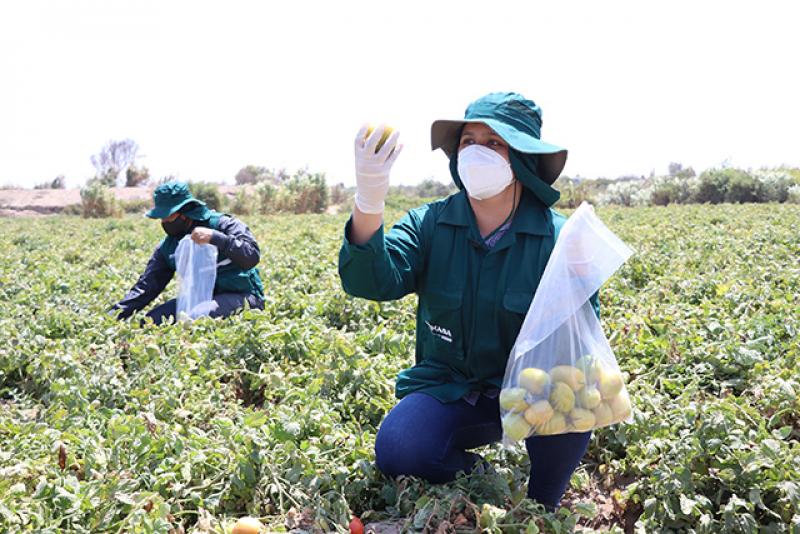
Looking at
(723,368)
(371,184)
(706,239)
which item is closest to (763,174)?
(706,239)

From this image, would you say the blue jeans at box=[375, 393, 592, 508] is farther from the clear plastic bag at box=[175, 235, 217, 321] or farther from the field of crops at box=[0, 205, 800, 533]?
the clear plastic bag at box=[175, 235, 217, 321]

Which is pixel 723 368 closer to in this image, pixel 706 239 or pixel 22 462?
pixel 22 462

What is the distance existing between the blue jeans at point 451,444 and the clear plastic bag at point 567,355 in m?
0.18

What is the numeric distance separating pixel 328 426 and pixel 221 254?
2.42 meters

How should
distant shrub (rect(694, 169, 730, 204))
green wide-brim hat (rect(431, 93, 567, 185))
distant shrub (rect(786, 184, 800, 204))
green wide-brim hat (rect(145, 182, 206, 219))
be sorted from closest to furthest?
green wide-brim hat (rect(431, 93, 567, 185)) → green wide-brim hat (rect(145, 182, 206, 219)) → distant shrub (rect(786, 184, 800, 204)) → distant shrub (rect(694, 169, 730, 204))

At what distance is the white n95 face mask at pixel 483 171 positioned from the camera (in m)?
2.57

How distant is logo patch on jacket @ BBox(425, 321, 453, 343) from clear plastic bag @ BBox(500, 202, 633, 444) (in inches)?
12.7

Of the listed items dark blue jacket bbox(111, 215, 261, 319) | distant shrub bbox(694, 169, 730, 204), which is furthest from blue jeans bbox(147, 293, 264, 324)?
distant shrub bbox(694, 169, 730, 204)

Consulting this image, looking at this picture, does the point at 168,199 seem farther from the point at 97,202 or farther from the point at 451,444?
the point at 97,202

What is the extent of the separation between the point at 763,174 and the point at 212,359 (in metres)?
24.8

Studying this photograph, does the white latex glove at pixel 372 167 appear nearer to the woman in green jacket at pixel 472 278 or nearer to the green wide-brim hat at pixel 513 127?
the woman in green jacket at pixel 472 278

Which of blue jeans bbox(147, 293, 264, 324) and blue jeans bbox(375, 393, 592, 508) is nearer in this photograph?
blue jeans bbox(375, 393, 592, 508)

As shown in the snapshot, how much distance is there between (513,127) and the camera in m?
2.58

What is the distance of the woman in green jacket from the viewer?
2.56 m
